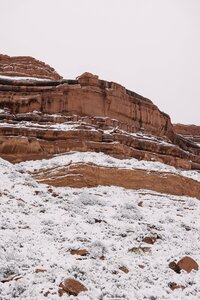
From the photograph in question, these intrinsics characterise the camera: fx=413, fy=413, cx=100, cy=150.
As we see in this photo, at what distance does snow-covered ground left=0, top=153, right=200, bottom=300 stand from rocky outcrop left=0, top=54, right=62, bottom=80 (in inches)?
1002

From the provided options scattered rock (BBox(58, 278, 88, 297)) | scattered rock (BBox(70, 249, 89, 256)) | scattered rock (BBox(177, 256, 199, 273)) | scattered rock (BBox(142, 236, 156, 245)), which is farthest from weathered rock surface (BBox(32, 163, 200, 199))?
scattered rock (BBox(58, 278, 88, 297))

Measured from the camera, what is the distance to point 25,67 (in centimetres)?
5150

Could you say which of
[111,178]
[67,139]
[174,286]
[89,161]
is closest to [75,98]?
[67,139]

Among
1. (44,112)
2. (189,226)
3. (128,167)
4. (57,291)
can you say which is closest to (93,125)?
(44,112)

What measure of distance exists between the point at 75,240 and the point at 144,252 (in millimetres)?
2639

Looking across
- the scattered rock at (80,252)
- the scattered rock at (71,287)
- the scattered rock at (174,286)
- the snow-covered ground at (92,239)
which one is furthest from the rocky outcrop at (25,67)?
the scattered rock at (71,287)

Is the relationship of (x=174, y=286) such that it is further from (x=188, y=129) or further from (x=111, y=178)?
(x=188, y=129)

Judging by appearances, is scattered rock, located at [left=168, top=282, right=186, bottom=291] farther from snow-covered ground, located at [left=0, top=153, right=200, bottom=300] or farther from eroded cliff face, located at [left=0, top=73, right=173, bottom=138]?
eroded cliff face, located at [left=0, top=73, right=173, bottom=138]

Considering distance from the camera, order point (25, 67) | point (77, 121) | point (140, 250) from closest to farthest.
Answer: point (140, 250) < point (77, 121) < point (25, 67)

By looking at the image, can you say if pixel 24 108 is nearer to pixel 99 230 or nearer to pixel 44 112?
pixel 44 112

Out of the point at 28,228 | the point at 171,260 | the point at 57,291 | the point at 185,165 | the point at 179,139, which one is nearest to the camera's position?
the point at 57,291

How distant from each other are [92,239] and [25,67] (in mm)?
39321

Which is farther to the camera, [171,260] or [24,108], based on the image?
[24,108]

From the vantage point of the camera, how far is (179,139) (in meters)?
50.3
